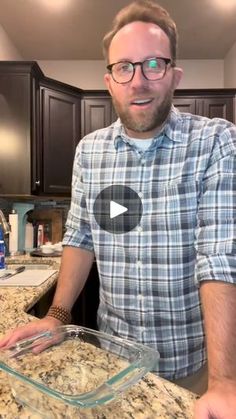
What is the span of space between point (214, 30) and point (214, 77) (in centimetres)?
67

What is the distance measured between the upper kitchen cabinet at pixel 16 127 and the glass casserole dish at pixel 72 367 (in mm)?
1801

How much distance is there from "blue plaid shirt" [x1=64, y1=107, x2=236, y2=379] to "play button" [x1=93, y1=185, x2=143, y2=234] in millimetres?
14

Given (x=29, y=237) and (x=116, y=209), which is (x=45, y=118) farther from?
(x=116, y=209)

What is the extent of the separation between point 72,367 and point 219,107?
2.82 metres

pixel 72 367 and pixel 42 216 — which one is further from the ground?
pixel 42 216

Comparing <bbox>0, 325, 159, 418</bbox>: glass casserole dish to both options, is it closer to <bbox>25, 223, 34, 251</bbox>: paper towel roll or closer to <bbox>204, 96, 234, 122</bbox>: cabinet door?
<bbox>25, 223, 34, 251</bbox>: paper towel roll

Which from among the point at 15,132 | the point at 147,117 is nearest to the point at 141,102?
the point at 147,117

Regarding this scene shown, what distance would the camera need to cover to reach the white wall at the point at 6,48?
9.26 feet

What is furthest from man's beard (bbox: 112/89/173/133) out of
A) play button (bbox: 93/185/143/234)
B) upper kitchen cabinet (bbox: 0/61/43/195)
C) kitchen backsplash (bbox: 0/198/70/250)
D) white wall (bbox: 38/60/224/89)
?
white wall (bbox: 38/60/224/89)

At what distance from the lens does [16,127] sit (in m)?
2.47

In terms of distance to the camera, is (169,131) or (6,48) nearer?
(169,131)

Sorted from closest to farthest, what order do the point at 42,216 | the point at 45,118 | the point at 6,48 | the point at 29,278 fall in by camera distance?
the point at 29,278 < the point at 45,118 < the point at 6,48 < the point at 42,216

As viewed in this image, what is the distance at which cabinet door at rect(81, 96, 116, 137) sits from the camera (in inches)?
120

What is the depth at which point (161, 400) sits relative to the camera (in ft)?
2.00
